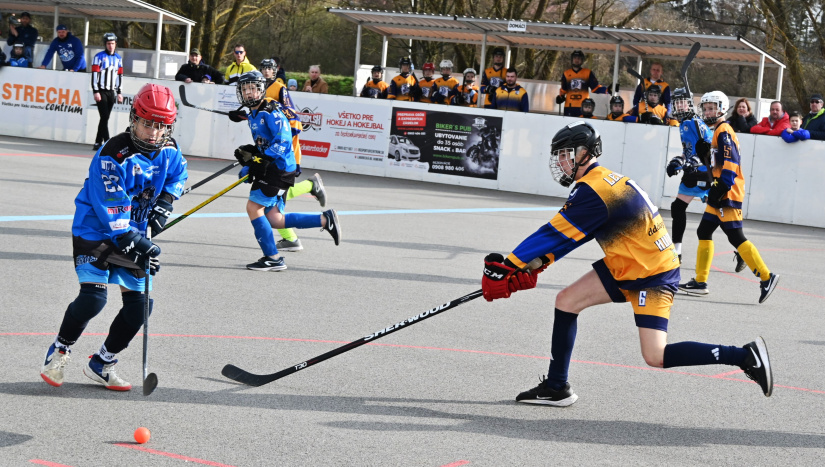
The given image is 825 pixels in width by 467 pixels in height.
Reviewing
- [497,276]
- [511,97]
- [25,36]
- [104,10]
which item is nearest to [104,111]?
[25,36]

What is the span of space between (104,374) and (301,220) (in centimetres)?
439

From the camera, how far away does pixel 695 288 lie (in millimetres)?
9070

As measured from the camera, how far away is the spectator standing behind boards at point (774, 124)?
15.2 m

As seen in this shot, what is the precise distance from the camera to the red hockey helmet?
4.77 metres

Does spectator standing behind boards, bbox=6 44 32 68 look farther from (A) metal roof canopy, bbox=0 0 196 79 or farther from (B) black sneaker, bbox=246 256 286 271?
(B) black sneaker, bbox=246 256 286 271

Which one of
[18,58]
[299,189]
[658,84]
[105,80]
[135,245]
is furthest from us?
Result: [18,58]

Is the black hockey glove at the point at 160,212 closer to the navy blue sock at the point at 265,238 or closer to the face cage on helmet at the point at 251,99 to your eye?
the navy blue sock at the point at 265,238

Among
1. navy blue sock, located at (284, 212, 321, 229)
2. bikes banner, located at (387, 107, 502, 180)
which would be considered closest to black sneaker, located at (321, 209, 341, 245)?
navy blue sock, located at (284, 212, 321, 229)

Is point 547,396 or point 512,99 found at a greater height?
point 512,99

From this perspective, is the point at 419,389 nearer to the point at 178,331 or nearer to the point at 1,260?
the point at 178,331

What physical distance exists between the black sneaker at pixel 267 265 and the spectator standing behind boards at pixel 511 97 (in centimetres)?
936

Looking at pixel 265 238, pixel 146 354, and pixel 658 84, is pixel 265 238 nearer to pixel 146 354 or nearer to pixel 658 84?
pixel 146 354

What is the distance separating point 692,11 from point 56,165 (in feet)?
73.9

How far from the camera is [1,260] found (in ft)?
27.0
